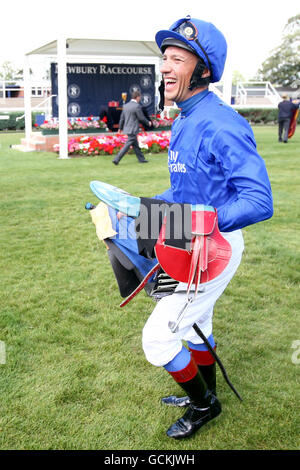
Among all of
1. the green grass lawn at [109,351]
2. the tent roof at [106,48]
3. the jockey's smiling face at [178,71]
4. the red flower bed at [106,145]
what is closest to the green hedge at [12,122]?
the tent roof at [106,48]

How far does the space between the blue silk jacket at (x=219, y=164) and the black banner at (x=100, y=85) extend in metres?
16.9

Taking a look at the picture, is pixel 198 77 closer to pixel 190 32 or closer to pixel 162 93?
pixel 190 32

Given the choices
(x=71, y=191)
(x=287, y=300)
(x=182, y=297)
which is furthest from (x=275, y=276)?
(x=71, y=191)

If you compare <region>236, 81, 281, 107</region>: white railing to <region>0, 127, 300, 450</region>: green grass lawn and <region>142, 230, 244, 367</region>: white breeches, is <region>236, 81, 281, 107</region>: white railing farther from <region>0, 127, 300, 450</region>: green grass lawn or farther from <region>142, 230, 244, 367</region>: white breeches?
<region>142, 230, 244, 367</region>: white breeches

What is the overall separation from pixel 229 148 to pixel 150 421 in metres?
1.72

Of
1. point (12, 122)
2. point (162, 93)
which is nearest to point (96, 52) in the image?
point (12, 122)

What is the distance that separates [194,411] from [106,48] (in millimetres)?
18125

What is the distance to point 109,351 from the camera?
3512mm

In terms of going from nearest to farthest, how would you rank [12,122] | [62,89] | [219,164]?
[219,164]
[62,89]
[12,122]

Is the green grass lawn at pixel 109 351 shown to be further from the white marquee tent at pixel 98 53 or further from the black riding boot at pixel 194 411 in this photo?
the white marquee tent at pixel 98 53

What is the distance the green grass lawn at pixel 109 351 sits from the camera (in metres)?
2.69

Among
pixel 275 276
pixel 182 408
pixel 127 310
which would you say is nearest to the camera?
pixel 182 408
